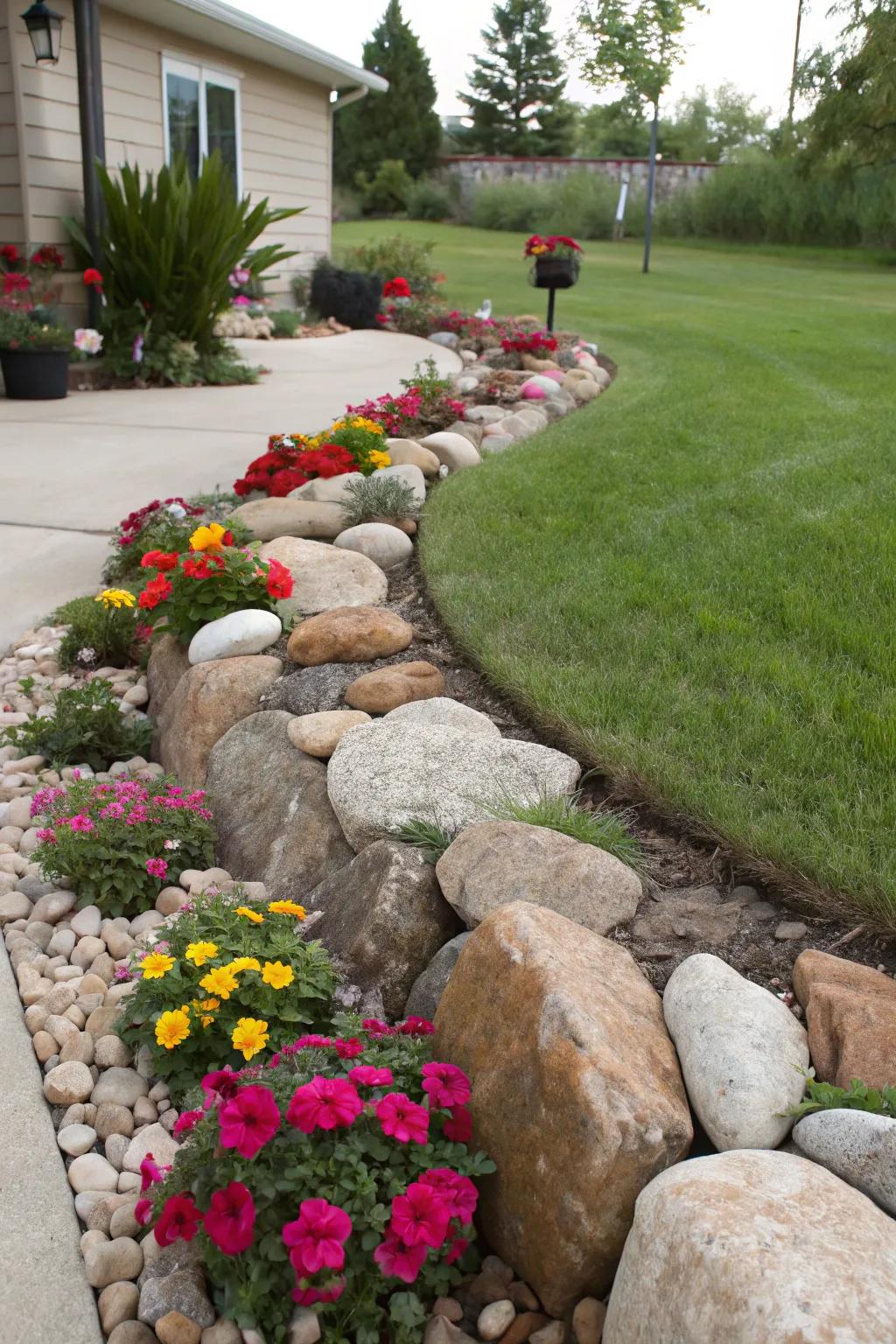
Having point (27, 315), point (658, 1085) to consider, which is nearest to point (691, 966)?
point (658, 1085)

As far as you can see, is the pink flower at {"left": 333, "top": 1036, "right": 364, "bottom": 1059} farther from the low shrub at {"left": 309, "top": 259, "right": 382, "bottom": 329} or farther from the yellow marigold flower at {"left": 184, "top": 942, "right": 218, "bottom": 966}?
the low shrub at {"left": 309, "top": 259, "right": 382, "bottom": 329}

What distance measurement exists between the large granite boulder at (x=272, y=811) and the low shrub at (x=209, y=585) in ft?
1.87

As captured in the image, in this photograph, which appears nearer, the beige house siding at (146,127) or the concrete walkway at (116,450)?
the concrete walkway at (116,450)

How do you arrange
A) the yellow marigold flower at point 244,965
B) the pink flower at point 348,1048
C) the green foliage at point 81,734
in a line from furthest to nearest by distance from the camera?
the green foliage at point 81,734 → the yellow marigold flower at point 244,965 → the pink flower at point 348,1048

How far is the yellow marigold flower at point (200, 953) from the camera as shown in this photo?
7.18ft

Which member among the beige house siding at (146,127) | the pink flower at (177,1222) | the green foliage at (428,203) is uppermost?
the green foliage at (428,203)

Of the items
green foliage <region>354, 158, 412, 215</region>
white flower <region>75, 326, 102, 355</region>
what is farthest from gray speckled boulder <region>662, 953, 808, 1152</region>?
green foliage <region>354, 158, 412, 215</region>

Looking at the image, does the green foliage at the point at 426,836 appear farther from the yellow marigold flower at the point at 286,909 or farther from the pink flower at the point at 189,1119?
Answer: the pink flower at the point at 189,1119

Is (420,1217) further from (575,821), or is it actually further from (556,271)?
(556,271)

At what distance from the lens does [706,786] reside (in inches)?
104

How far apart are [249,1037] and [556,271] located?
8629mm

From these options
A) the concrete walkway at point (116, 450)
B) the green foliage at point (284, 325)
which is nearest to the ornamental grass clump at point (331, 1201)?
the concrete walkway at point (116, 450)

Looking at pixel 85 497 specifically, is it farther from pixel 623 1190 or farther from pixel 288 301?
pixel 288 301

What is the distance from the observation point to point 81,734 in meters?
3.46
